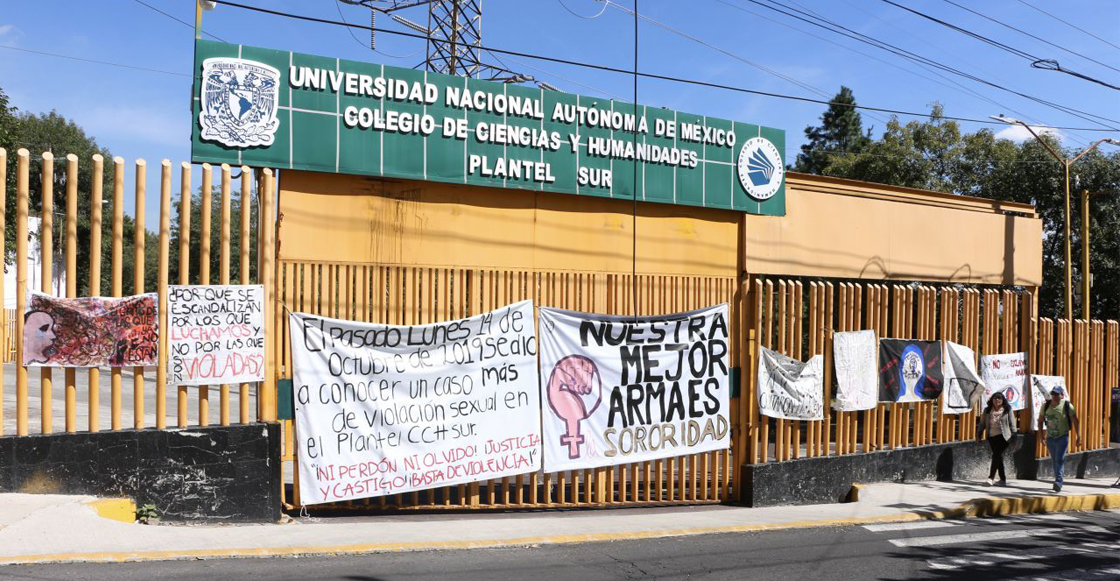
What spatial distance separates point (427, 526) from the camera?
29.5 feet

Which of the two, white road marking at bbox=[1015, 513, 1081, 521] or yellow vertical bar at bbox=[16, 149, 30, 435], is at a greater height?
yellow vertical bar at bbox=[16, 149, 30, 435]

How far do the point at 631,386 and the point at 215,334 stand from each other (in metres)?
4.80

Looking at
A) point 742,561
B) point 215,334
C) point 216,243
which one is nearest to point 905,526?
point 742,561

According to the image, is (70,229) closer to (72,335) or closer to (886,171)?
(72,335)

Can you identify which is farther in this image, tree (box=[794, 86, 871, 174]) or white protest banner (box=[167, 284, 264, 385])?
tree (box=[794, 86, 871, 174])

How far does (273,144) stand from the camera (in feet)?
30.5

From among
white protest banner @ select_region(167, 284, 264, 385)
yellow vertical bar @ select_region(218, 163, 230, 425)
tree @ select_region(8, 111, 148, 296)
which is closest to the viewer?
white protest banner @ select_region(167, 284, 264, 385)

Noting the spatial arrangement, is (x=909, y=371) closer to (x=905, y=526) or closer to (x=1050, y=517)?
(x=1050, y=517)

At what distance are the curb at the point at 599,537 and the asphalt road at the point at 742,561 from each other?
0.38ft

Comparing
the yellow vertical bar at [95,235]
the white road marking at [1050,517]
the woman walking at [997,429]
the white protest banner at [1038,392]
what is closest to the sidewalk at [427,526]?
the white road marking at [1050,517]

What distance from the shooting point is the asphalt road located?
6.99 meters

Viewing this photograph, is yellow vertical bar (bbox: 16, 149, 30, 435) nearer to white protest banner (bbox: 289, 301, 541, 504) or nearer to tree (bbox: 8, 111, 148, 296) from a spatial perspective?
white protest banner (bbox: 289, 301, 541, 504)

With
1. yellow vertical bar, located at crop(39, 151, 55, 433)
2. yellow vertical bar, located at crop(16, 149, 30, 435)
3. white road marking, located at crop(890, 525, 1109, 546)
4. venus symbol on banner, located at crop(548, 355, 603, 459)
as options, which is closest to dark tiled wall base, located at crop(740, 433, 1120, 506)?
white road marking, located at crop(890, 525, 1109, 546)

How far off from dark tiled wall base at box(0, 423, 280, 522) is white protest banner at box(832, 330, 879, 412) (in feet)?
24.9
